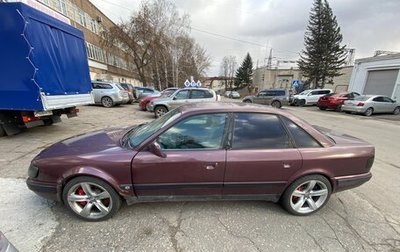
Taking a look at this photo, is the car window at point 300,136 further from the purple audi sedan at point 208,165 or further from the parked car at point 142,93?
the parked car at point 142,93

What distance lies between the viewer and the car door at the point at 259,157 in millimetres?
2506

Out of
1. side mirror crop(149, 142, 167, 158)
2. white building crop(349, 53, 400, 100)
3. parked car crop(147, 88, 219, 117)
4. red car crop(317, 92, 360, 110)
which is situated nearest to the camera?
side mirror crop(149, 142, 167, 158)

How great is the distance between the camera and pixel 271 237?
237cm

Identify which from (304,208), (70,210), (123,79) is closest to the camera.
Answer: (70,210)

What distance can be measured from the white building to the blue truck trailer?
2404 centimetres

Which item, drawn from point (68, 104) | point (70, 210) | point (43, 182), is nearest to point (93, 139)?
point (43, 182)

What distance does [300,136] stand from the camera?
8.71 feet

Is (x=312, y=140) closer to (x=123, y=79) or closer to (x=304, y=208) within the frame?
(x=304, y=208)

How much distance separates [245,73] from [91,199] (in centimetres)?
5961

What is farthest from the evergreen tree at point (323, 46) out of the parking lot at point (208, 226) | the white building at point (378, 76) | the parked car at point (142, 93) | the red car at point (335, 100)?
the parking lot at point (208, 226)

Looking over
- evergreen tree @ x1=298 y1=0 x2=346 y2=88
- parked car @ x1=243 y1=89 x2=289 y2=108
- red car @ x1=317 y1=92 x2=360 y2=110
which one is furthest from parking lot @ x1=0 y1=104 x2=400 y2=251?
evergreen tree @ x1=298 y1=0 x2=346 y2=88

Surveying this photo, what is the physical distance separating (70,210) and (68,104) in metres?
4.47

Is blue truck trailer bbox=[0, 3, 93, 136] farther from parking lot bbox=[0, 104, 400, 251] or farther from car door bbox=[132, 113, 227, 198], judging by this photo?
car door bbox=[132, 113, 227, 198]

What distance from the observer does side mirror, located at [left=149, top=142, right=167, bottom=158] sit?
2.39m
